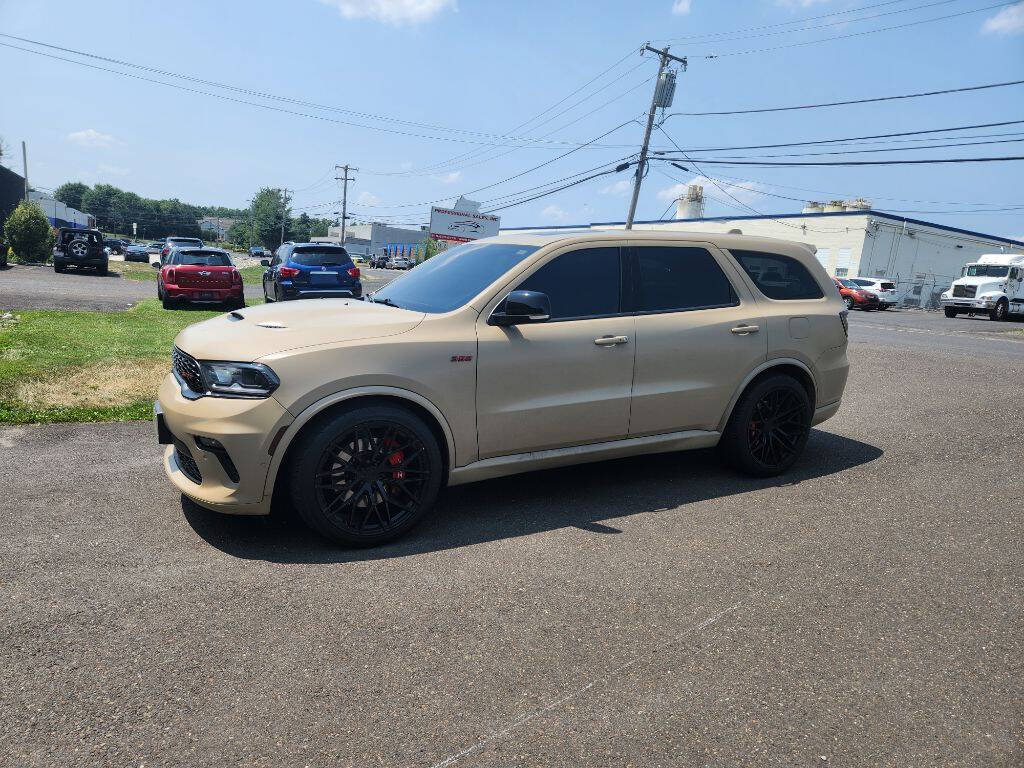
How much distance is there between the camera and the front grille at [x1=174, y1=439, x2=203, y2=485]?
151 inches

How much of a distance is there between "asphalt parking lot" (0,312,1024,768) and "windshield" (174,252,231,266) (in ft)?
41.3

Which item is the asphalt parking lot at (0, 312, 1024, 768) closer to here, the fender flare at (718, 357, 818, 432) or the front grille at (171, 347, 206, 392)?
the fender flare at (718, 357, 818, 432)

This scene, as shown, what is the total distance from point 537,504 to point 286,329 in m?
1.92

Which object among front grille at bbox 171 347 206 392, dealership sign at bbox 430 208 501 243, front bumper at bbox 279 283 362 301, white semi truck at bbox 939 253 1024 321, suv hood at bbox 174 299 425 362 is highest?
dealership sign at bbox 430 208 501 243

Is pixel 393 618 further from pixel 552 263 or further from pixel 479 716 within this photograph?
pixel 552 263

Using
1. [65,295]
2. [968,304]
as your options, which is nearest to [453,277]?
[65,295]

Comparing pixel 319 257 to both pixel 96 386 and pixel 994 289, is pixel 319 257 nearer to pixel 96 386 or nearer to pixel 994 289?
pixel 96 386

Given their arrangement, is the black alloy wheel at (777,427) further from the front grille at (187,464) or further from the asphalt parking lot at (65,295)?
the asphalt parking lot at (65,295)

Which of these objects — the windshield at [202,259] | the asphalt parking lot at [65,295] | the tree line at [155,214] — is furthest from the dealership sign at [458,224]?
the tree line at [155,214]

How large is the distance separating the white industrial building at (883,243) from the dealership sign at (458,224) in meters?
4.32

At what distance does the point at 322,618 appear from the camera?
10.3 ft

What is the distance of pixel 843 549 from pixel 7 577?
433 centimetres

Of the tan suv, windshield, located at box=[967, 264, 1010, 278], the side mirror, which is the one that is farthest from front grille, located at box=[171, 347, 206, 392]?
windshield, located at box=[967, 264, 1010, 278]

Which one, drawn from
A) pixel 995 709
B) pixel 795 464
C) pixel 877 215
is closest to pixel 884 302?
pixel 877 215
